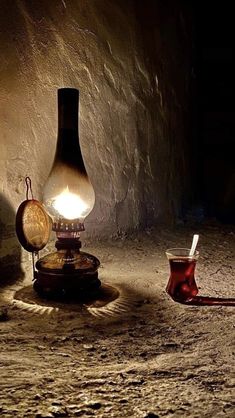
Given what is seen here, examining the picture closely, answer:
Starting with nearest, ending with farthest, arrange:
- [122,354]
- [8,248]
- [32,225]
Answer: [122,354]
[32,225]
[8,248]

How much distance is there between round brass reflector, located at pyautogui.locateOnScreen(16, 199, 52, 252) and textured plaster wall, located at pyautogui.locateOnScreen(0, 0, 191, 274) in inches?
9.8

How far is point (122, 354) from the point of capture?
177 centimetres

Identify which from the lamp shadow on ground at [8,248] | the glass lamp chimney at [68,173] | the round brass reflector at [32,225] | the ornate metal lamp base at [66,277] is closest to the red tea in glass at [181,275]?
the ornate metal lamp base at [66,277]

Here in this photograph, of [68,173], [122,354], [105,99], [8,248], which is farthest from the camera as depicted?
[105,99]

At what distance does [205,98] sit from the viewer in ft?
15.6

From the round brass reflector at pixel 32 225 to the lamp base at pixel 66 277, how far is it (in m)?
0.12

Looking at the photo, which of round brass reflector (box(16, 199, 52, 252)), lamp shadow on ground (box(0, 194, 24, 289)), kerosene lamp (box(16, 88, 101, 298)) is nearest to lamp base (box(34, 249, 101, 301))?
kerosene lamp (box(16, 88, 101, 298))

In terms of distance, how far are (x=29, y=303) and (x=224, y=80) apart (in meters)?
3.21

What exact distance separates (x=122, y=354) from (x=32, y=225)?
90 centimetres

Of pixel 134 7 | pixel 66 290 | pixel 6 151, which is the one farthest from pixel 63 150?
pixel 134 7

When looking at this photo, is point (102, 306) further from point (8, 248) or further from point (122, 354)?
point (8, 248)

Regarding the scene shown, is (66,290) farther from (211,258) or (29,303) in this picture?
(211,258)

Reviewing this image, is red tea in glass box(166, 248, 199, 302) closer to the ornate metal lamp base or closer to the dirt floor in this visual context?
the dirt floor

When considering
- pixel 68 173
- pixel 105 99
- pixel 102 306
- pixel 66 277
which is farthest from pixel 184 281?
pixel 105 99
